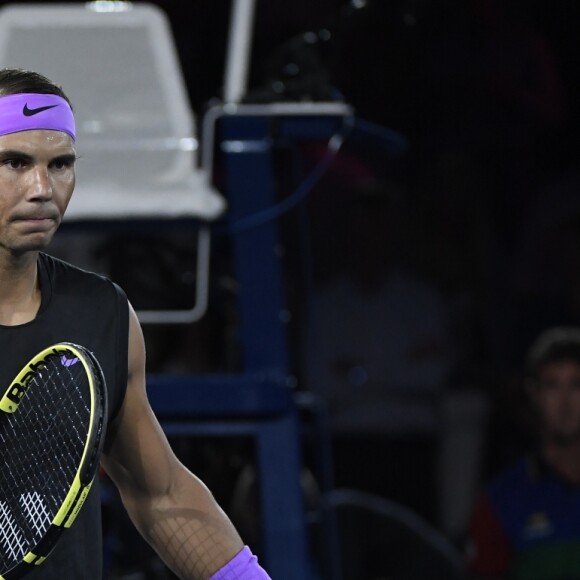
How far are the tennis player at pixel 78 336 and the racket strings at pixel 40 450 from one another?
5 cm

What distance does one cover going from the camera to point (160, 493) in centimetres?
276

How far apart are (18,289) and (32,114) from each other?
0.29 meters

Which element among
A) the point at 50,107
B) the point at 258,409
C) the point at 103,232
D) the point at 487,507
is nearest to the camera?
the point at 50,107

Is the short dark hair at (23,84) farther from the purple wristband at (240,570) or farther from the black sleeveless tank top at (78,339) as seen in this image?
the purple wristband at (240,570)

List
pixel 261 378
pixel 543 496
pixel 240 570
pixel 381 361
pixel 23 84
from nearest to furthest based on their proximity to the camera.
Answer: pixel 23 84 → pixel 240 570 → pixel 261 378 → pixel 543 496 → pixel 381 361

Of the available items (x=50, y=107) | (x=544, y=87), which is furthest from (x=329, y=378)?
(x=50, y=107)

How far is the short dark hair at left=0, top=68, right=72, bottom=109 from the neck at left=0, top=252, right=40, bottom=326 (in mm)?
270

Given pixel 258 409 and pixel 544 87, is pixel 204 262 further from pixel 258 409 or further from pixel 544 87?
pixel 544 87

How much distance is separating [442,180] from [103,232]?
230cm

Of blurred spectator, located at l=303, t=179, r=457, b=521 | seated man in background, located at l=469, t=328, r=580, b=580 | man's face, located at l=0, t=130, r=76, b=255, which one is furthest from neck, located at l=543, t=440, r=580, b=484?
man's face, located at l=0, t=130, r=76, b=255

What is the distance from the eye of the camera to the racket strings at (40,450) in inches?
95.4

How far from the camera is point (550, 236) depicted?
20.2ft

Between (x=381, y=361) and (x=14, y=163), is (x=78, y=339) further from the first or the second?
(x=381, y=361)

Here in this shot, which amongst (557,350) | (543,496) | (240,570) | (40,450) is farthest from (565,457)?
(40,450)
